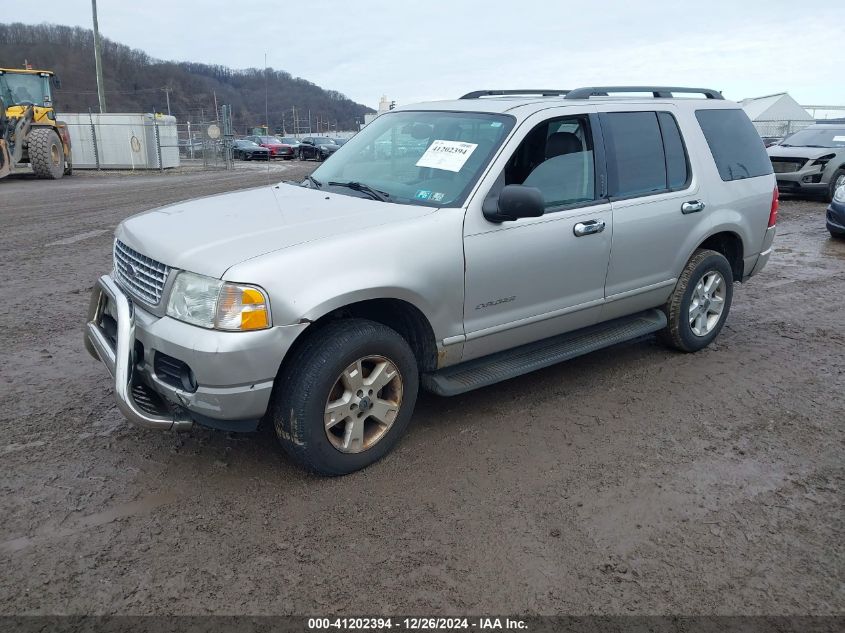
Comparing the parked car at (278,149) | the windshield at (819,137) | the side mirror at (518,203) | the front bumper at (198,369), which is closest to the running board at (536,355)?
the side mirror at (518,203)

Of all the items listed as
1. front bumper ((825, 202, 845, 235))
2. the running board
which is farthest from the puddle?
front bumper ((825, 202, 845, 235))

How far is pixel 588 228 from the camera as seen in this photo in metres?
4.32

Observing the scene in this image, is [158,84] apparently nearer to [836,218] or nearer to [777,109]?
[777,109]

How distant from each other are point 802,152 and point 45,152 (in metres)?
19.5

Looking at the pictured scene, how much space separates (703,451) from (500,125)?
2249 mm

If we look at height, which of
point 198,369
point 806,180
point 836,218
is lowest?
point 836,218

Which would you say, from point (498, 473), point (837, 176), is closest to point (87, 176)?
point (837, 176)

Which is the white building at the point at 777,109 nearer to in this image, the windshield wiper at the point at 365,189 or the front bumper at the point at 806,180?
the front bumper at the point at 806,180

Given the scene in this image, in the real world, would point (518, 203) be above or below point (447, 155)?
below

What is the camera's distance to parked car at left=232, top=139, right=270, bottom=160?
37.0 meters

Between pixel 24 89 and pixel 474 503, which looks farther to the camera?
pixel 24 89

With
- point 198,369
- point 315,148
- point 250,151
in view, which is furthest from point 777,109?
point 198,369

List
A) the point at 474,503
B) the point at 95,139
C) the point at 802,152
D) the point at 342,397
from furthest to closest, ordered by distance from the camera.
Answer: the point at 95,139, the point at 802,152, the point at 342,397, the point at 474,503

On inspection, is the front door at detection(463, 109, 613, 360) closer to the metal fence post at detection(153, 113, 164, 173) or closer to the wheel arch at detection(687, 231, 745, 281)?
the wheel arch at detection(687, 231, 745, 281)
